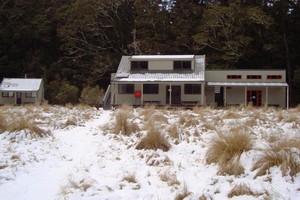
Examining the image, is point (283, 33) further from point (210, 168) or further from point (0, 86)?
point (210, 168)

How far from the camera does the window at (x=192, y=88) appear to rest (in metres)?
33.8

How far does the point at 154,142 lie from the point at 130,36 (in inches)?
1755

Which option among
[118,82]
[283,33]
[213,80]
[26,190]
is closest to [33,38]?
[118,82]

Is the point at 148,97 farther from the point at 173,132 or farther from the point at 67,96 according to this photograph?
the point at 173,132

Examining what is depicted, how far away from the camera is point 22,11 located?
54.7m

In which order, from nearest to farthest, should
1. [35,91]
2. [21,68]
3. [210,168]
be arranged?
1. [210,168]
2. [35,91]
3. [21,68]

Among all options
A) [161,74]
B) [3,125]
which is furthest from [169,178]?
[161,74]

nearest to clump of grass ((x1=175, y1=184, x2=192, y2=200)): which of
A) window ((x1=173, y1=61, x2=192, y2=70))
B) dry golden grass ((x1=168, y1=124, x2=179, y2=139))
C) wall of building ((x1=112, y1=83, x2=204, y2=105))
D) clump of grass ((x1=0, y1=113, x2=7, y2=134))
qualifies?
dry golden grass ((x1=168, y1=124, x2=179, y2=139))

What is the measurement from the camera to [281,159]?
6551 mm

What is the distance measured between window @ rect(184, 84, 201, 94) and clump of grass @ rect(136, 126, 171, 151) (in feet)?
80.1

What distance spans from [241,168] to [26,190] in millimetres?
3897

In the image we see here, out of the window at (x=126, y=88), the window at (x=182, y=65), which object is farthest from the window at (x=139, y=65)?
the window at (x=182, y=65)

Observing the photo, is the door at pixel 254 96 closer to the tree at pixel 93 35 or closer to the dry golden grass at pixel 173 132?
the tree at pixel 93 35

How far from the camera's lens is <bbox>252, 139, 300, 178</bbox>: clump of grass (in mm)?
6309
